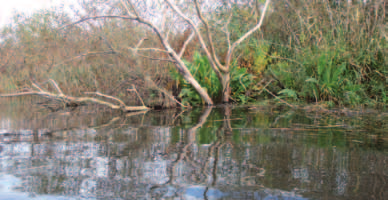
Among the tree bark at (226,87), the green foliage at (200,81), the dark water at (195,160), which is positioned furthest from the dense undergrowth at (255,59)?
the dark water at (195,160)

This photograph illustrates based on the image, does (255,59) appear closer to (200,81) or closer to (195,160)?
(200,81)

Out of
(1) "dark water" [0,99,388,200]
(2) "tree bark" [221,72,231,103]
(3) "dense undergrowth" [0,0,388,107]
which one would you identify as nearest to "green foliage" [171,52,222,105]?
(3) "dense undergrowth" [0,0,388,107]

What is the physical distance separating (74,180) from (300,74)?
7.18 meters

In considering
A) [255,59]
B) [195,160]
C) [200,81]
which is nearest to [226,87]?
[200,81]

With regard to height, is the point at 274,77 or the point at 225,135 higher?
the point at 274,77

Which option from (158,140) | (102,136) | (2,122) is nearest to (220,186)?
(158,140)

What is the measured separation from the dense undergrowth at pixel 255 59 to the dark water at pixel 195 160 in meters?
2.91

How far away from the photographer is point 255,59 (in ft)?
34.3

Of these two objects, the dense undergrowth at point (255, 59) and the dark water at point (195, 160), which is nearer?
the dark water at point (195, 160)

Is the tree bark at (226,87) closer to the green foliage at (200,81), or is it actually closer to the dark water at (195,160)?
the green foliage at (200,81)

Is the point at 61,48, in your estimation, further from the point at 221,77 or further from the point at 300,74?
the point at 300,74

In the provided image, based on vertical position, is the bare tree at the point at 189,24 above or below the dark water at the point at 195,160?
above

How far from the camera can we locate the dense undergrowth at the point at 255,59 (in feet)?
27.8

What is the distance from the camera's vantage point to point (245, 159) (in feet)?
11.1
